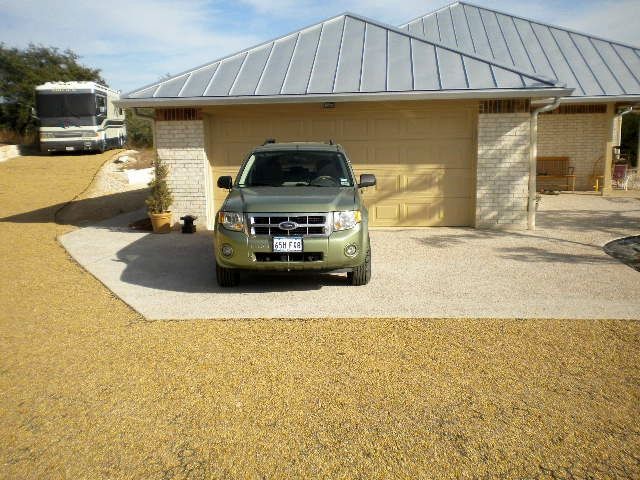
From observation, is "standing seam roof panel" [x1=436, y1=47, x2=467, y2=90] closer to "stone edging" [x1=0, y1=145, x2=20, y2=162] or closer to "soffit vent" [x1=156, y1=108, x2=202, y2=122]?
"soffit vent" [x1=156, y1=108, x2=202, y2=122]

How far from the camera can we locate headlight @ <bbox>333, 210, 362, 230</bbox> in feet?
22.3

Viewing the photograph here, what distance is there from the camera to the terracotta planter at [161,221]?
38.6 ft

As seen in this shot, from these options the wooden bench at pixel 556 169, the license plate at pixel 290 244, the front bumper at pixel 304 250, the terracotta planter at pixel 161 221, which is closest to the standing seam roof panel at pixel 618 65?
the wooden bench at pixel 556 169

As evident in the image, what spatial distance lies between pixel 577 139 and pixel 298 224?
14.4m

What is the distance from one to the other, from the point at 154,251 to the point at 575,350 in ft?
A: 23.7

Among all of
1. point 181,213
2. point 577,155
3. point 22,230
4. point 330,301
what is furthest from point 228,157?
point 577,155

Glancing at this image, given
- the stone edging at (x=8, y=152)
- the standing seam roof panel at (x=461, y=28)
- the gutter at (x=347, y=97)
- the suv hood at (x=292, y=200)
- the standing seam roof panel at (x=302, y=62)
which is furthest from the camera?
the stone edging at (x=8, y=152)

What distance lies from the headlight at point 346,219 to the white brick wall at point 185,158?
5.81 metres

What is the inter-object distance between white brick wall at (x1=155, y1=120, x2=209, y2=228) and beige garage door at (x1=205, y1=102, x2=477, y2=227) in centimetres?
35

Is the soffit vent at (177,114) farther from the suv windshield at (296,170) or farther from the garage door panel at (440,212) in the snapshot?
the garage door panel at (440,212)

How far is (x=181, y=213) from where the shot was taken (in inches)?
479

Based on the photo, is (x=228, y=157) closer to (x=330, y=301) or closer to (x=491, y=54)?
(x=330, y=301)

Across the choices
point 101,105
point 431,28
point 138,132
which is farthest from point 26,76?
point 431,28

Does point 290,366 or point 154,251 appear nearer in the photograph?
point 290,366
